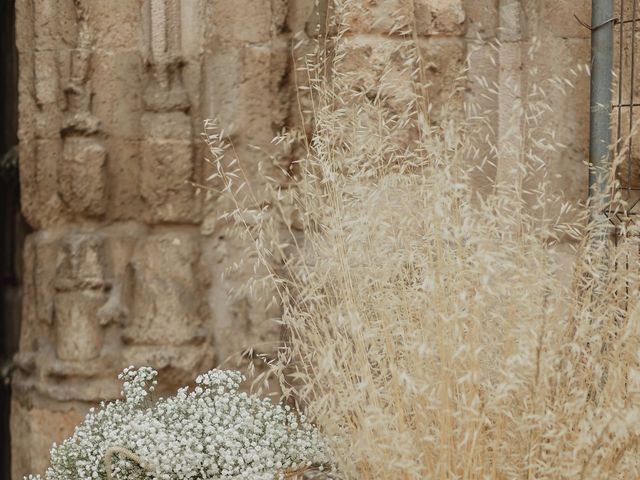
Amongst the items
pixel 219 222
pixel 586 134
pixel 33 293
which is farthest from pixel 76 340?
pixel 586 134

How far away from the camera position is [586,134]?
3223 millimetres

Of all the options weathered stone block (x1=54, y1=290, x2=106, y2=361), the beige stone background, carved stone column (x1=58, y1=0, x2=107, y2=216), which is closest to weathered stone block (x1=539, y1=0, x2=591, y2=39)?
the beige stone background

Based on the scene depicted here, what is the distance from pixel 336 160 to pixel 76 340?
1102 millimetres

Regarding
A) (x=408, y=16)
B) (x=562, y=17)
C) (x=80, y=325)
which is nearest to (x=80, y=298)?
(x=80, y=325)

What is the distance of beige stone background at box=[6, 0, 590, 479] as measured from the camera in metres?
3.21

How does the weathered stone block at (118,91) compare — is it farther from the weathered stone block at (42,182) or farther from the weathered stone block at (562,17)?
the weathered stone block at (562,17)

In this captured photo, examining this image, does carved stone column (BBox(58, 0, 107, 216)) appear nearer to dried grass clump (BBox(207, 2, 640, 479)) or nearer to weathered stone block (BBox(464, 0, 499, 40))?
dried grass clump (BBox(207, 2, 640, 479))

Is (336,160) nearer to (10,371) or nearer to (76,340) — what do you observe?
(76,340)

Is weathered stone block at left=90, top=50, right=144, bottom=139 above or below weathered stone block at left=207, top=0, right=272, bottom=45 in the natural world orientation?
below

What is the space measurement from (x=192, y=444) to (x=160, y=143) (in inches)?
40.6

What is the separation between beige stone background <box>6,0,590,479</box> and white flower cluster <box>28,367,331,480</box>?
407mm

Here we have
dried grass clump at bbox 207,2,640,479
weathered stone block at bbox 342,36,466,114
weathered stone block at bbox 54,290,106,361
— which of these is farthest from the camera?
weathered stone block at bbox 54,290,106,361

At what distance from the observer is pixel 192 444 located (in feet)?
8.68

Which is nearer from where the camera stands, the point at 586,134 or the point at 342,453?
the point at 342,453
